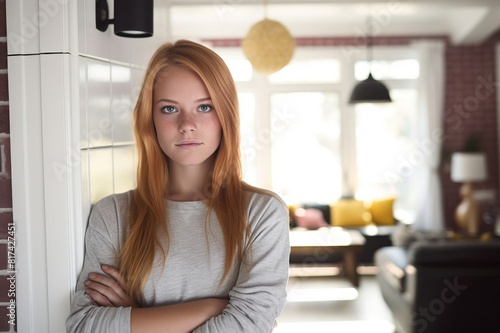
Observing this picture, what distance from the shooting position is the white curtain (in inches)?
337

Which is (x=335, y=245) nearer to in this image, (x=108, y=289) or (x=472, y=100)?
(x=472, y=100)

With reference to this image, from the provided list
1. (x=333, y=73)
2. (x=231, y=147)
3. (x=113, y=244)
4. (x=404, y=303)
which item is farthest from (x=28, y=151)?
(x=333, y=73)

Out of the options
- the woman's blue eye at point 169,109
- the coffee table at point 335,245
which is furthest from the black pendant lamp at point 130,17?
the coffee table at point 335,245

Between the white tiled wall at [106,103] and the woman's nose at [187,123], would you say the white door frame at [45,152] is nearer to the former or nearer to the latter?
the white tiled wall at [106,103]

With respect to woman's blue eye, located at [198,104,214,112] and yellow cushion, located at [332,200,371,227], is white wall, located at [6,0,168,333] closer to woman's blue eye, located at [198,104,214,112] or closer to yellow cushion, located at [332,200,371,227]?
woman's blue eye, located at [198,104,214,112]

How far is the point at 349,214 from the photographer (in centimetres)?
787

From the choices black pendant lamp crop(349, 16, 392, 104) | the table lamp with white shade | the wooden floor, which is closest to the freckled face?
the wooden floor

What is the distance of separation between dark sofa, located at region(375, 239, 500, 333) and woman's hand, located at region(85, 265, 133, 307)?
8.89 ft

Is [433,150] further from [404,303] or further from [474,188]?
[404,303]

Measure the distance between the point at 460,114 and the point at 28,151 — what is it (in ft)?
25.7

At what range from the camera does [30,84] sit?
166 cm

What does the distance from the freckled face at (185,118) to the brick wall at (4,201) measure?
15.5 inches

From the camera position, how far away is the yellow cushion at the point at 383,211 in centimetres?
800

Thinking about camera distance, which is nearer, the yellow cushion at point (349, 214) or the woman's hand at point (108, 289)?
the woman's hand at point (108, 289)
